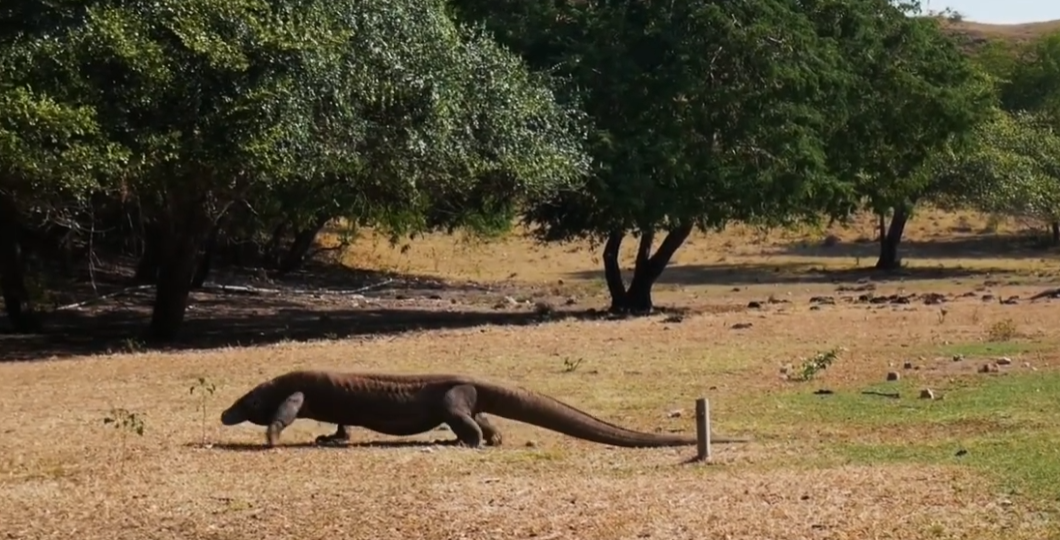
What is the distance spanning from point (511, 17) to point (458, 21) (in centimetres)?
86

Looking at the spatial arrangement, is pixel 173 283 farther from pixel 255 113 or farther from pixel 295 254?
pixel 295 254

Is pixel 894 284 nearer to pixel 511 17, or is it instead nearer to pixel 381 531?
pixel 511 17

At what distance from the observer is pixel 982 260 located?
45.3 metres

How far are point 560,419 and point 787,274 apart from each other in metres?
29.8

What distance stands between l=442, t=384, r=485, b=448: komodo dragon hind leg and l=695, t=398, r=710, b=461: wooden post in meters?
1.78

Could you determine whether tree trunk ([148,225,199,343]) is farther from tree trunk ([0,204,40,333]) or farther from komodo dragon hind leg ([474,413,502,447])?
komodo dragon hind leg ([474,413,502,447])

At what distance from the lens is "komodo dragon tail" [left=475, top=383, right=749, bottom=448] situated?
37.9 ft

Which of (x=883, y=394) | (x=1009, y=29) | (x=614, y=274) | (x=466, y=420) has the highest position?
(x=1009, y=29)

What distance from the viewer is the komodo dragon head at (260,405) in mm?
12312

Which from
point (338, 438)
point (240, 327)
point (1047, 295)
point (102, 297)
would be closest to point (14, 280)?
point (240, 327)

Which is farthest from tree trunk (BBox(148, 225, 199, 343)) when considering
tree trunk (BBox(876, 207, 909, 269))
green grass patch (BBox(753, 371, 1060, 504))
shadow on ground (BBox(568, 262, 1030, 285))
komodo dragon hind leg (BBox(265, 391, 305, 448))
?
tree trunk (BBox(876, 207, 909, 269))

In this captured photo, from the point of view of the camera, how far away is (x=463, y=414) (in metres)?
11.9

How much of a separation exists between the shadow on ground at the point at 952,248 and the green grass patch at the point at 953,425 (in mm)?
31696

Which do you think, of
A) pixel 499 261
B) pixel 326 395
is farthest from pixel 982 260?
pixel 326 395
